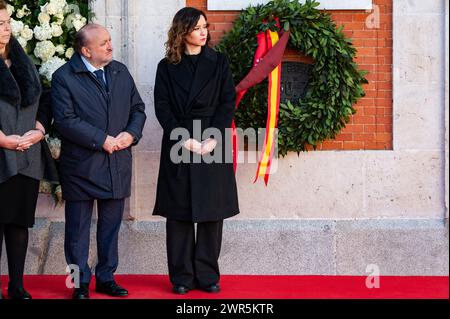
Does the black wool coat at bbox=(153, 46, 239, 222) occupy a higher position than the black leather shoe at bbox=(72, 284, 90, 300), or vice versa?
the black wool coat at bbox=(153, 46, 239, 222)

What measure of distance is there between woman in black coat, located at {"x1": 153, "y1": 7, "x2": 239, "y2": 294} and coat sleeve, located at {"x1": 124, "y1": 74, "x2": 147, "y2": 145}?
14 centimetres

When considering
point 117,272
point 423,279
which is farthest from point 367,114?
point 117,272

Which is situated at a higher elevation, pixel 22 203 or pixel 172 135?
pixel 172 135

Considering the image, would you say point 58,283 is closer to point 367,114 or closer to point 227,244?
point 227,244

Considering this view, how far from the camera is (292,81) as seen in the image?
7.41m

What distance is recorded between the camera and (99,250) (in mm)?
6348

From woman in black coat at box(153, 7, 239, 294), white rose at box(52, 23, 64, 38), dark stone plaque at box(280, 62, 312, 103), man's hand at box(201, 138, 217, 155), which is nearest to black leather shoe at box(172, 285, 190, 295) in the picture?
woman in black coat at box(153, 7, 239, 294)

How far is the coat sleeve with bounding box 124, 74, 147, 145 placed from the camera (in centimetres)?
627

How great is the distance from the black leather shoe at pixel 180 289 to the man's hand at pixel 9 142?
4.88ft

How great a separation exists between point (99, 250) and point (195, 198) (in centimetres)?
78

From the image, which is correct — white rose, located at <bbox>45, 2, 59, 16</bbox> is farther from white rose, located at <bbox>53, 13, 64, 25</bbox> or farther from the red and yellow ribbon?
the red and yellow ribbon

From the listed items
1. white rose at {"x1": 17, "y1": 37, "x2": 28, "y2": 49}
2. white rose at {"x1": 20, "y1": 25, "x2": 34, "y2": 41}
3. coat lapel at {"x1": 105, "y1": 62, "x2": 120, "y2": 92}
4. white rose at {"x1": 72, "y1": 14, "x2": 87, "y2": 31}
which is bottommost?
coat lapel at {"x1": 105, "y1": 62, "x2": 120, "y2": 92}

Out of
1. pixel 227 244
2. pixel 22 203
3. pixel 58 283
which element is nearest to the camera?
pixel 22 203

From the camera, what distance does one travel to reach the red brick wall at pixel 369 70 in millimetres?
7395
